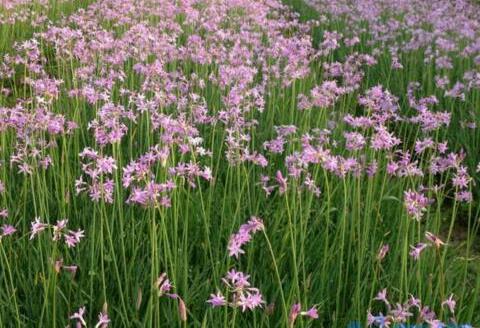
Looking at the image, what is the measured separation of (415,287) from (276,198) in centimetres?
122

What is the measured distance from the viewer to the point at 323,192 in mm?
3828

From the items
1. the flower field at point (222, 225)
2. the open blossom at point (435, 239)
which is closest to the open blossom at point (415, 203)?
the flower field at point (222, 225)

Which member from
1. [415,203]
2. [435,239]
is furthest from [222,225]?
[435,239]

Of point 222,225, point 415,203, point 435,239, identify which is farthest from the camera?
point 222,225

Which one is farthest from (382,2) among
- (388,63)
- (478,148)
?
(478,148)

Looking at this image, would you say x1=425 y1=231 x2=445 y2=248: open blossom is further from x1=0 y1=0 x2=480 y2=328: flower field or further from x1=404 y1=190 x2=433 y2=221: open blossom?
x1=404 y1=190 x2=433 y2=221: open blossom

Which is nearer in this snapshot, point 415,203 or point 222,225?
point 415,203

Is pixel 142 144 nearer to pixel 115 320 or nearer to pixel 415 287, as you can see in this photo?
pixel 115 320

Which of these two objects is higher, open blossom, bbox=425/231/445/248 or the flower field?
open blossom, bbox=425/231/445/248

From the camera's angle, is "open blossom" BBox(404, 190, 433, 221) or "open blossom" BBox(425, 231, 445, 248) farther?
"open blossom" BBox(404, 190, 433, 221)

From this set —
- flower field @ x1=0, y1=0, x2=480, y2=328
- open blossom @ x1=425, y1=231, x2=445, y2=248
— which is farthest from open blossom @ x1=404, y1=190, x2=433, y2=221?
open blossom @ x1=425, y1=231, x2=445, y2=248

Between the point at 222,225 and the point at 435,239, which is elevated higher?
the point at 435,239

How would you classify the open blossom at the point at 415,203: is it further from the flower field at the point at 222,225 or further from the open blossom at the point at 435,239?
the open blossom at the point at 435,239

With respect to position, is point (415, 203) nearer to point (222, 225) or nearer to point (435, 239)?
point (435, 239)
